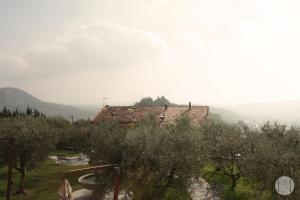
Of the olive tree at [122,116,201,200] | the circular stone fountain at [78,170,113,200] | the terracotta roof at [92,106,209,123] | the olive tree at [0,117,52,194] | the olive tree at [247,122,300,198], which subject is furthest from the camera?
A: the terracotta roof at [92,106,209,123]

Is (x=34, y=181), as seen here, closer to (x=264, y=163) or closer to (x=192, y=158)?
(x=192, y=158)

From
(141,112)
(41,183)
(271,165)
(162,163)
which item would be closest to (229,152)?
(162,163)

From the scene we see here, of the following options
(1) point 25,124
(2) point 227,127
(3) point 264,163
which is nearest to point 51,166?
(1) point 25,124

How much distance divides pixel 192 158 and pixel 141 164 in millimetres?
3305

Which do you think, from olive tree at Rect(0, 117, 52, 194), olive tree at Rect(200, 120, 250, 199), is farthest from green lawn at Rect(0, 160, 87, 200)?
olive tree at Rect(200, 120, 250, 199)

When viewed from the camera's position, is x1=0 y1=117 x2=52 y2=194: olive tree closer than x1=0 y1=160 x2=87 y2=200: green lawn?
No

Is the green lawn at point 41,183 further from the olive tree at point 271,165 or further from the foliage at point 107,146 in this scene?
the olive tree at point 271,165

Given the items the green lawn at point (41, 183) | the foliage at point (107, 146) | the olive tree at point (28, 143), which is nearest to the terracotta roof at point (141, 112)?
the green lawn at point (41, 183)

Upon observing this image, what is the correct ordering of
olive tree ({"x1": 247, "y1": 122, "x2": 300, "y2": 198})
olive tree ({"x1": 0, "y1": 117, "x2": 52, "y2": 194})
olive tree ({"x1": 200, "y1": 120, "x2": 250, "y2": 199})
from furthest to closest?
olive tree ({"x1": 0, "y1": 117, "x2": 52, "y2": 194}), olive tree ({"x1": 200, "y1": 120, "x2": 250, "y2": 199}), olive tree ({"x1": 247, "y1": 122, "x2": 300, "y2": 198})

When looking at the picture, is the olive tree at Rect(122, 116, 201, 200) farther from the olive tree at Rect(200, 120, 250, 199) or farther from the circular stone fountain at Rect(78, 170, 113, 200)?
the olive tree at Rect(200, 120, 250, 199)

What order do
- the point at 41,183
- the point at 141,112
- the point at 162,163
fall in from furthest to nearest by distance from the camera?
1. the point at 141,112
2. the point at 41,183
3. the point at 162,163

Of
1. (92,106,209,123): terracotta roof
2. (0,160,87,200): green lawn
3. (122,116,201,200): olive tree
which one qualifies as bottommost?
(0,160,87,200): green lawn

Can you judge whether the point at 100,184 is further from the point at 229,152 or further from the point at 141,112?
the point at 141,112

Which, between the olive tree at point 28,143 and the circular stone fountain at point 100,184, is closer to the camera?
the circular stone fountain at point 100,184
